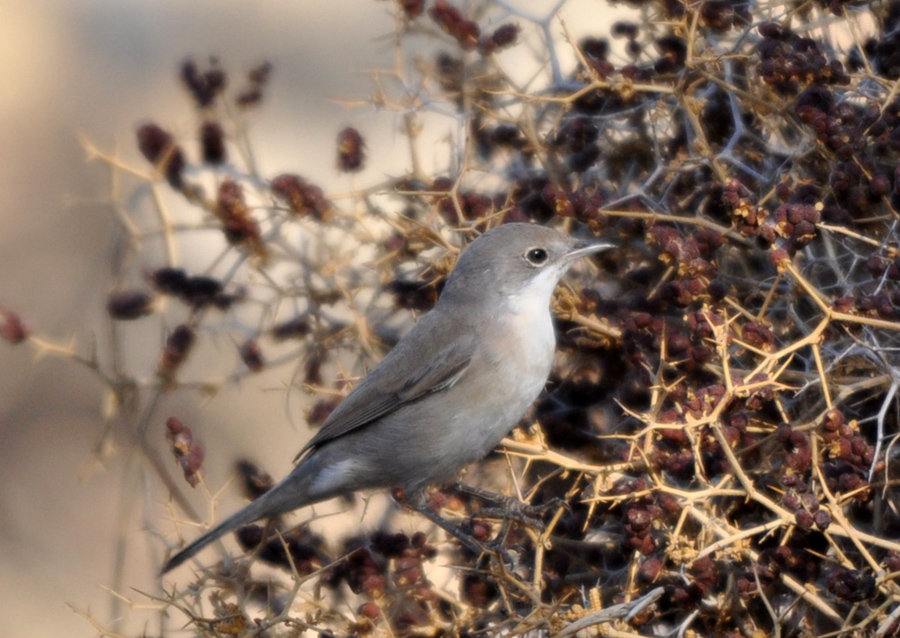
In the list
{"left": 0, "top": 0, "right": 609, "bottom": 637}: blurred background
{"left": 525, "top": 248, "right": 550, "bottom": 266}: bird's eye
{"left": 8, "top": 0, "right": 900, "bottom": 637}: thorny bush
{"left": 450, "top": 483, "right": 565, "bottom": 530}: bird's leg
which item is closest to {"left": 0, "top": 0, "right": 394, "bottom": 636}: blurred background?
{"left": 0, "top": 0, "right": 609, "bottom": 637}: blurred background

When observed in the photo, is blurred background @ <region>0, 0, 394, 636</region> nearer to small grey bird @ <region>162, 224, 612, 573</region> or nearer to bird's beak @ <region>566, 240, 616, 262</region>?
small grey bird @ <region>162, 224, 612, 573</region>

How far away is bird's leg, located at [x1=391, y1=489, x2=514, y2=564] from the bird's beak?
93 cm

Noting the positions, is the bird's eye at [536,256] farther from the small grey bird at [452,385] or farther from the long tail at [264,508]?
the long tail at [264,508]

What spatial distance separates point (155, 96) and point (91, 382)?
2.13 m

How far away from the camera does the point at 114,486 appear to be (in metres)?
6.31

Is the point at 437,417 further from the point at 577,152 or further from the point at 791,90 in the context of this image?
the point at 791,90

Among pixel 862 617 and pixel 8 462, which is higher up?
pixel 862 617

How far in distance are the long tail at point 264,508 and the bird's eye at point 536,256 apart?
1101 mm

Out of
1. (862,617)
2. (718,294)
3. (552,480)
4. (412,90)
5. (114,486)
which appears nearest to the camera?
(862,617)

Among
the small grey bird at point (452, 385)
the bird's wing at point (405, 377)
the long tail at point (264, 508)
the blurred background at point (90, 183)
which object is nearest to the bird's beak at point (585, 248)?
the small grey bird at point (452, 385)

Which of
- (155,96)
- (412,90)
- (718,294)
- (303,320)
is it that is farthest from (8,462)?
(718,294)

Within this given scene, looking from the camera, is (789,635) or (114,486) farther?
(114,486)

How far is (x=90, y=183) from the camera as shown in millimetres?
7180

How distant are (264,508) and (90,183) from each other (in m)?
4.11
